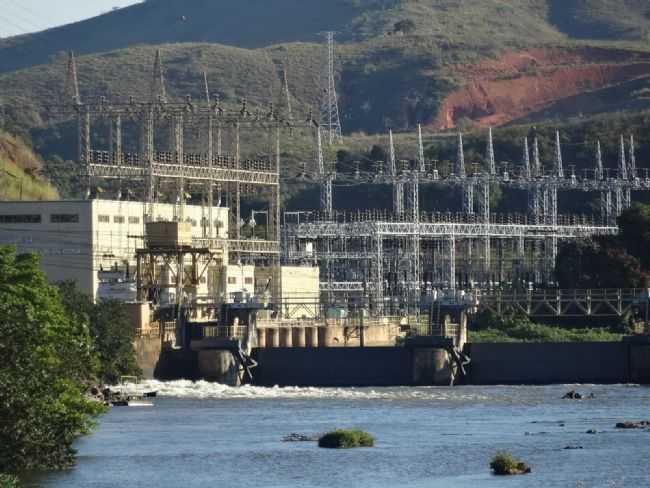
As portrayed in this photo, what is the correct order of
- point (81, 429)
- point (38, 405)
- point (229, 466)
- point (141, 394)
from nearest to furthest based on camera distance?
point (38, 405) → point (81, 429) → point (229, 466) → point (141, 394)

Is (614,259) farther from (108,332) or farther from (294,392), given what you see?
(108,332)

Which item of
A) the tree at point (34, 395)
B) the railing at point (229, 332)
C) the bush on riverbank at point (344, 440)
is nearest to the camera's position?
the tree at point (34, 395)

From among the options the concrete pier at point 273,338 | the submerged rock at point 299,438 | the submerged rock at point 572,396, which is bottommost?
the submerged rock at point 299,438

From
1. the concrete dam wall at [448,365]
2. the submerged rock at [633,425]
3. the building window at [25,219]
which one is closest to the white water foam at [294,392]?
the concrete dam wall at [448,365]

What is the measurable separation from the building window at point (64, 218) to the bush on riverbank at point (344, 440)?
171 ft

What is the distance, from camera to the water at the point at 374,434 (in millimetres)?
68375

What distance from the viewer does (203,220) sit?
465ft

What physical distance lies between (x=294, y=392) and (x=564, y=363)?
14073 millimetres

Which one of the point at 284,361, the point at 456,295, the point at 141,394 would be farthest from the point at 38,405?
the point at 456,295

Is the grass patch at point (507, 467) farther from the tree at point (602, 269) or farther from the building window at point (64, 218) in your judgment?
the tree at point (602, 269)

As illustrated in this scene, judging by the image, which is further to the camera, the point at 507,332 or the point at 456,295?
the point at 507,332

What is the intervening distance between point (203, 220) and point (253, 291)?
22.6 feet

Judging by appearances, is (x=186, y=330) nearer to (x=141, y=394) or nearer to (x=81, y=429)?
(x=141, y=394)

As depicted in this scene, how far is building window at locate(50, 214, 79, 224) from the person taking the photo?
5044 inches
